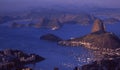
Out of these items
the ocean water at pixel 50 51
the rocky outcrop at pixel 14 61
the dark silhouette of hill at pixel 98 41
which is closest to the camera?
the rocky outcrop at pixel 14 61

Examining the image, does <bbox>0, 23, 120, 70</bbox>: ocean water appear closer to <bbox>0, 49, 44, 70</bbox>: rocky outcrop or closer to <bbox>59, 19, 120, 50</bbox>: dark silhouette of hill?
<bbox>0, 49, 44, 70</bbox>: rocky outcrop

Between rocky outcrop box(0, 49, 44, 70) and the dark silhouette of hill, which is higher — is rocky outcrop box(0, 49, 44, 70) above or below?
above

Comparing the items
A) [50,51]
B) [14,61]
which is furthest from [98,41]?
[14,61]

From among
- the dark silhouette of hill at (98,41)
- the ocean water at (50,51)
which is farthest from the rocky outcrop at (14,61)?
the dark silhouette of hill at (98,41)

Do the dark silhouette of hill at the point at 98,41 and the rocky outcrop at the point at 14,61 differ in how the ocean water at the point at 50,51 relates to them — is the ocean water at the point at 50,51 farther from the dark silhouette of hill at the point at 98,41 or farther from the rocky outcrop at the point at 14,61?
the dark silhouette of hill at the point at 98,41

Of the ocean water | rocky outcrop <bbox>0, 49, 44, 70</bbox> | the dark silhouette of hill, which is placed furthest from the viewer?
the dark silhouette of hill

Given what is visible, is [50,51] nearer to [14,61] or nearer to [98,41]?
[98,41]

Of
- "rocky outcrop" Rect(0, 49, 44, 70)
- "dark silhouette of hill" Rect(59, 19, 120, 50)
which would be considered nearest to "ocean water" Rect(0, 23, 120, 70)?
"rocky outcrop" Rect(0, 49, 44, 70)

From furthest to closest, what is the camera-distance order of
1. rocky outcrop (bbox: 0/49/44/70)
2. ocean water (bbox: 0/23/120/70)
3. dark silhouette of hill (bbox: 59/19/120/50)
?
1. dark silhouette of hill (bbox: 59/19/120/50)
2. ocean water (bbox: 0/23/120/70)
3. rocky outcrop (bbox: 0/49/44/70)

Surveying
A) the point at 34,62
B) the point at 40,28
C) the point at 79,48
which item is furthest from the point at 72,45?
the point at 40,28

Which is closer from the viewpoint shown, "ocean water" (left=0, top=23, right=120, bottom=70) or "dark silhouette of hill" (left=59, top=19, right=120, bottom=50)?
"ocean water" (left=0, top=23, right=120, bottom=70)

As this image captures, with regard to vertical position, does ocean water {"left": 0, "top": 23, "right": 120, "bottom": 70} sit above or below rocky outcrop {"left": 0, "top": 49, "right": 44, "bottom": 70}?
below

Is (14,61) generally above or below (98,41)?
above
